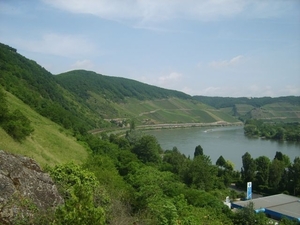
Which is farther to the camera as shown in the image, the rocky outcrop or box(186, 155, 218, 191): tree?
box(186, 155, 218, 191): tree

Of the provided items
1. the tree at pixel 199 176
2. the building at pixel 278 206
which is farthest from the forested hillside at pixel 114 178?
the building at pixel 278 206

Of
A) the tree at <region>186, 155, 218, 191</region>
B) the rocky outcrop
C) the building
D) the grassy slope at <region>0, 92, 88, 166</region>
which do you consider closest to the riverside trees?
A: the building

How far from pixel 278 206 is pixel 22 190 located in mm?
27080

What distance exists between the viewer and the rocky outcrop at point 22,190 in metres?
8.80

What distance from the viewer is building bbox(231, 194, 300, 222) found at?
91.9 feet

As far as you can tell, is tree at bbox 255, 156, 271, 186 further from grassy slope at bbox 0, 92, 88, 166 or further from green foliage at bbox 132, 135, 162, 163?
grassy slope at bbox 0, 92, 88, 166

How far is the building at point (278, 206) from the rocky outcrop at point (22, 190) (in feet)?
74.2

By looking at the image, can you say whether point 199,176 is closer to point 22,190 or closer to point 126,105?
point 22,190

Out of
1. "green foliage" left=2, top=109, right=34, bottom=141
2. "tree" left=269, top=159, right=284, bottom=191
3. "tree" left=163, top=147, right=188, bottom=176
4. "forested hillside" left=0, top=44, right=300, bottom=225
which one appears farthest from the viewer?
"tree" left=163, top=147, right=188, bottom=176

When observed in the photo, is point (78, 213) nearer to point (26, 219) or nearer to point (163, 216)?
point (26, 219)

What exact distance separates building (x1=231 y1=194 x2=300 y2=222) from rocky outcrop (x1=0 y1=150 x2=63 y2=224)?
22611 mm

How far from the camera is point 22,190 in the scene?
31.9 feet

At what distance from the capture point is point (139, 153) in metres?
46.2

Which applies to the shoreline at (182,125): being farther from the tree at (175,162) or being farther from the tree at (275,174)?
the tree at (275,174)
